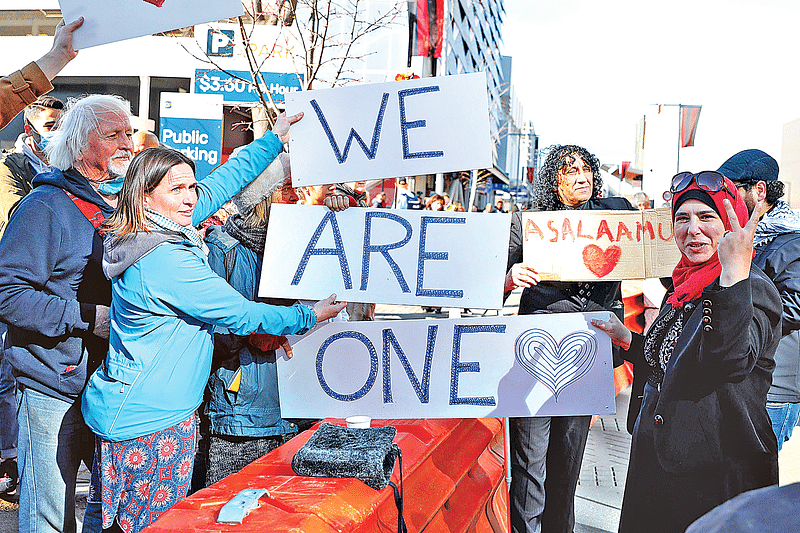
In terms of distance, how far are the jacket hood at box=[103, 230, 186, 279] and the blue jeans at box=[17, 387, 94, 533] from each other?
0.76 meters

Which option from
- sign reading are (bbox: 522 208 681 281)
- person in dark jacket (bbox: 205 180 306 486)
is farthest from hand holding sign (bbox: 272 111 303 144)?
sign reading are (bbox: 522 208 681 281)

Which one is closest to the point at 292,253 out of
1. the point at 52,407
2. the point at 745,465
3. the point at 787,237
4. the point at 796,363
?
the point at 52,407

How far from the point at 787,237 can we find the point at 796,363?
80 cm

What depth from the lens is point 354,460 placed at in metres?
2.23

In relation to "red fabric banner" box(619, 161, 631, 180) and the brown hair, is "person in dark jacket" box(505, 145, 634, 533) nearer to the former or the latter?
the brown hair

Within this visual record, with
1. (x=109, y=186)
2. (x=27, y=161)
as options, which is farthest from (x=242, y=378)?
(x=27, y=161)

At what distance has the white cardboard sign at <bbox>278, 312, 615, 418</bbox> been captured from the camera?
3.05 metres

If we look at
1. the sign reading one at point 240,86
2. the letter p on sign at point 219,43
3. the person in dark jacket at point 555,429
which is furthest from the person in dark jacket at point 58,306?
the letter p on sign at point 219,43

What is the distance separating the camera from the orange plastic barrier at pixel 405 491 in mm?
1953

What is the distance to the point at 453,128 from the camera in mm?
2990

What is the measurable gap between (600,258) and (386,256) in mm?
1031

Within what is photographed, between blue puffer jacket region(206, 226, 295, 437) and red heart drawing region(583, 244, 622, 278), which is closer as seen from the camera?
blue puffer jacket region(206, 226, 295, 437)

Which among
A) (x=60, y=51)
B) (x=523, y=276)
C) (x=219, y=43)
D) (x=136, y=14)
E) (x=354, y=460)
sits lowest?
(x=354, y=460)

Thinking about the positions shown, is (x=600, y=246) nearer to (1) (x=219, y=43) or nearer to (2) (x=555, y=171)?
(2) (x=555, y=171)
